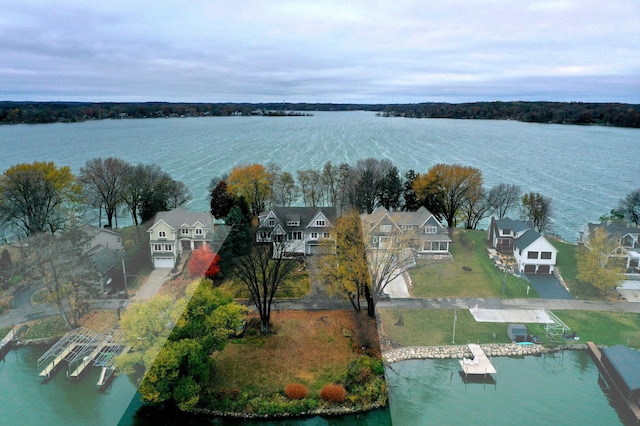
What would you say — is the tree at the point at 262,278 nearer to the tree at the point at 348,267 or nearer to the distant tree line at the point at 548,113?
the tree at the point at 348,267

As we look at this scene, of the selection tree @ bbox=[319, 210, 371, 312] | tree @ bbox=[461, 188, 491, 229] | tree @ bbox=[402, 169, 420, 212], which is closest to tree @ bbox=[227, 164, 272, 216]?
tree @ bbox=[402, 169, 420, 212]

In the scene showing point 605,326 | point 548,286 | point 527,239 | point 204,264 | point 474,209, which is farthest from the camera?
point 474,209

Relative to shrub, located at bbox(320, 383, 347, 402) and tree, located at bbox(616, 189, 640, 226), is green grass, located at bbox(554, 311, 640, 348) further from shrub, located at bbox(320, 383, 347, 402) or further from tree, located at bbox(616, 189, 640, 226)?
tree, located at bbox(616, 189, 640, 226)

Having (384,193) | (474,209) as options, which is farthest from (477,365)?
(474,209)

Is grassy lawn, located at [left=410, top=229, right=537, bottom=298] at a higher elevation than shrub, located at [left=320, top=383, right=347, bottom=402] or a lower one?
higher

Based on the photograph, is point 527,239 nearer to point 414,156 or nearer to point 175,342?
point 175,342

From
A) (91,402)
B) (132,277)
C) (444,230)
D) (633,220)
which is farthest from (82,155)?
(633,220)
